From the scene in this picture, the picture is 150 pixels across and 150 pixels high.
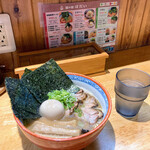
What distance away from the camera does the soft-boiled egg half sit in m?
0.85

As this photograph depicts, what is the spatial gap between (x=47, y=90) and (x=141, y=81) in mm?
586

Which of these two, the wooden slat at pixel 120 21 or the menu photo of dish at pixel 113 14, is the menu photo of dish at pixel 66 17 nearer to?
the menu photo of dish at pixel 113 14

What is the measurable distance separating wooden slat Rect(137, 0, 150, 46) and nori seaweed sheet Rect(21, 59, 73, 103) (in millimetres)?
1116

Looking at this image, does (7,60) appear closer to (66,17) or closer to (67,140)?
(66,17)

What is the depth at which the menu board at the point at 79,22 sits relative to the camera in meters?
1.32

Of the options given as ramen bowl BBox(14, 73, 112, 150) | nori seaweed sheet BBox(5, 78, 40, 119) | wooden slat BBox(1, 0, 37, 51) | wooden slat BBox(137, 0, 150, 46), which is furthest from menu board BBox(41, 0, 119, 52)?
ramen bowl BBox(14, 73, 112, 150)

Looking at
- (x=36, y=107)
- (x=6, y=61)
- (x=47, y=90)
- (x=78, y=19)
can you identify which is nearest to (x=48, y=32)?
(x=78, y=19)

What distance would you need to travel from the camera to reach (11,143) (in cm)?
89

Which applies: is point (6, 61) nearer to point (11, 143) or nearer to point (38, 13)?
point (38, 13)

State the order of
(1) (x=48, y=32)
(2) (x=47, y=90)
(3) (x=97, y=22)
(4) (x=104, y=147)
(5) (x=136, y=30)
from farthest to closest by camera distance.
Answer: (5) (x=136, y=30)
(3) (x=97, y=22)
(1) (x=48, y=32)
(2) (x=47, y=90)
(4) (x=104, y=147)

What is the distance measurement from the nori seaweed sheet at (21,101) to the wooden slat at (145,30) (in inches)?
53.2

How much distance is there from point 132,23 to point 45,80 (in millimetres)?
1103

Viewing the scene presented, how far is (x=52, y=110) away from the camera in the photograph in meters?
0.85

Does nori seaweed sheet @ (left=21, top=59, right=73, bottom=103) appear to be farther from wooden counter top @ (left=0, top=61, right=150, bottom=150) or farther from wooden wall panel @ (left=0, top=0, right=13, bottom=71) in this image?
wooden wall panel @ (left=0, top=0, right=13, bottom=71)
